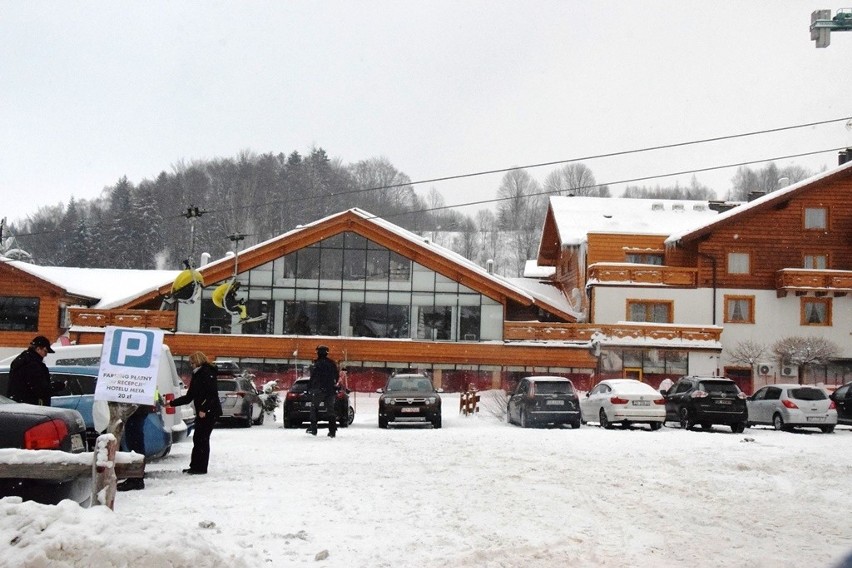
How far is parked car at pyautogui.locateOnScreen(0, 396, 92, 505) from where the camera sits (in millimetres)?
7047

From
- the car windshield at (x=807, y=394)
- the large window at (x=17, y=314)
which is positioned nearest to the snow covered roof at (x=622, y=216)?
the car windshield at (x=807, y=394)

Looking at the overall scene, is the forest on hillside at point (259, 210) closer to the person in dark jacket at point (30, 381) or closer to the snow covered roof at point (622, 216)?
the snow covered roof at point (622, 216)

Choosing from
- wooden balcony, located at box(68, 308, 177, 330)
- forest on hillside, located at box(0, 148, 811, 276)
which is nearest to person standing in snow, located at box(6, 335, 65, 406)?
wooden balcony, located at box(68, 308, 177, 330)

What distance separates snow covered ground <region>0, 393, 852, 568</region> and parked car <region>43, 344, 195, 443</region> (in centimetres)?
54

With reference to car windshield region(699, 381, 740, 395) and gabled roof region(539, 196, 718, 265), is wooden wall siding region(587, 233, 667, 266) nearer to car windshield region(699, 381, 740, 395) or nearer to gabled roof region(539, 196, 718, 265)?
gabled roof region(539, 196, 718, 265)

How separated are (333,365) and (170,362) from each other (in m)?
4.57

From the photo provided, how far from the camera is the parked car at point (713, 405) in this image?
2195 centimetres

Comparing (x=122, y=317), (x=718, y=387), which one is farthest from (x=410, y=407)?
(x=122, y=317)

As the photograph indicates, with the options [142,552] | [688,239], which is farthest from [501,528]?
[688,239]

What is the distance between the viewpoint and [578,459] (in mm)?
12859

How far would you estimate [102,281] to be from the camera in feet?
168

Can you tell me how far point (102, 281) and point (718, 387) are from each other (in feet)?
129

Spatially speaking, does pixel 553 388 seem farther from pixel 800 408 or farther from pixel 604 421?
pixel 800 408

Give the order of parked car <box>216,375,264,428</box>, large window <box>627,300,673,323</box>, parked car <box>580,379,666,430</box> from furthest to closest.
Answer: large window <box>627,300,673,323</box>, parked car <box>580,379,666,430</box>, parked car <box>216,375,264,428</box>
